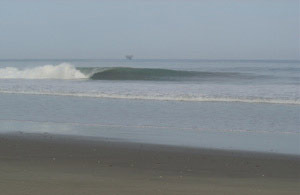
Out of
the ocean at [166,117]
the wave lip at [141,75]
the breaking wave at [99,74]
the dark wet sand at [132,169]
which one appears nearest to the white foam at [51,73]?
the breaking wave at [99,74]

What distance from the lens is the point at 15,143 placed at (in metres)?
9.37

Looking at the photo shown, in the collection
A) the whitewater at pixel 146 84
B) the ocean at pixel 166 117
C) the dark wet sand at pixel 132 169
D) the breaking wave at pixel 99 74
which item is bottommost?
the dark wet sand at pixel 132 169

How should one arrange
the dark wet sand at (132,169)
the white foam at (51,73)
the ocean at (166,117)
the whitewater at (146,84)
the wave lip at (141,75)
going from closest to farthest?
the dark wet sand at (132,169), the ocean at (166,117), the whitewater at (146,84), the wave lip at (141,75), the white foam at (51,73)

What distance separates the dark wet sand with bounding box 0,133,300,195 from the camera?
20.0 feet

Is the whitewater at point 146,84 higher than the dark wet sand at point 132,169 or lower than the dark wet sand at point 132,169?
higher

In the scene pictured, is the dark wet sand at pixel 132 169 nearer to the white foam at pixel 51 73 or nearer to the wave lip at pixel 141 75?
the wave lip at pixel 141 75

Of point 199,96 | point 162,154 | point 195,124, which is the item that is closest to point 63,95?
point 199,96

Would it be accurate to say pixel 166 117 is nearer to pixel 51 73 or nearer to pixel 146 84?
pixel 146 84

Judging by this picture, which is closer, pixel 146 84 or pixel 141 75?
pixel 146 84

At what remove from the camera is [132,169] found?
734 cm

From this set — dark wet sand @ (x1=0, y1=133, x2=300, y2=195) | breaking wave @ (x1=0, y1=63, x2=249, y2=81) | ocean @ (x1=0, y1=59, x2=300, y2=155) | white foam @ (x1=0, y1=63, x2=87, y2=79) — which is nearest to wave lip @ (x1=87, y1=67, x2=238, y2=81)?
breaking wave @ (x1=0, y1=63, x2=249, y2=81)

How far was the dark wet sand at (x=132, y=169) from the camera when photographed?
6.09 meters

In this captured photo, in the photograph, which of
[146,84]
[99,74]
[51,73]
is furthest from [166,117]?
[51,73]

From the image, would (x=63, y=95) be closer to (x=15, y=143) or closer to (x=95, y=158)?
(x=15, y=143)
